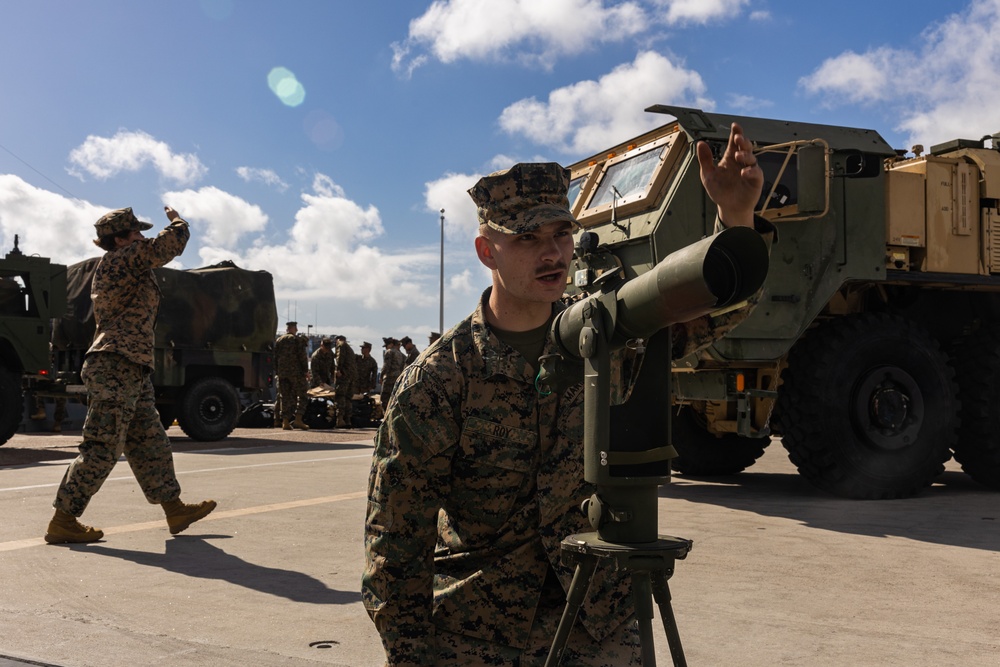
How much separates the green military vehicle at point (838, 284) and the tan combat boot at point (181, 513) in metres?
3.19

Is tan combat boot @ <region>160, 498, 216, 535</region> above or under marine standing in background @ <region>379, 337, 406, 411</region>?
under

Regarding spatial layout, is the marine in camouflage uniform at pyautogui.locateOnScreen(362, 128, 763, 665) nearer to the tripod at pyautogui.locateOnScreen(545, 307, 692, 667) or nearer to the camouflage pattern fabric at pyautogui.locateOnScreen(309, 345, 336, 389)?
the tripod at pyautogui.locateOnScreen(545, 307, 692, 667)

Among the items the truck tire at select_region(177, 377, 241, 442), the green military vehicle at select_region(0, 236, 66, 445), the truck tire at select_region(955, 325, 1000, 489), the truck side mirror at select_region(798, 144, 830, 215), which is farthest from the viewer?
the truck tire at select_region(177, 377, 241, 442)

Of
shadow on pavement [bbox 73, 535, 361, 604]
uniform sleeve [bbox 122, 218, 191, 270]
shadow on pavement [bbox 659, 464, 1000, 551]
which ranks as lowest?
shadow on pavement [bbox 73, 535, 361, 604]

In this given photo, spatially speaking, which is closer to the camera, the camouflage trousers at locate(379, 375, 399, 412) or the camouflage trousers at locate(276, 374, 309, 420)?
the camouflage trousers at locate(276, 374, 309, 420)

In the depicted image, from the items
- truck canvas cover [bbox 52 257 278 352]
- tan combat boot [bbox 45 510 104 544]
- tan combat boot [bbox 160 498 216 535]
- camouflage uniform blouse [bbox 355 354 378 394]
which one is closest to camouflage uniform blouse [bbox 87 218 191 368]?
tan combat boot [bbox 160 498 216 535]

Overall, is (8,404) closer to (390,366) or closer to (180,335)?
(180,335)

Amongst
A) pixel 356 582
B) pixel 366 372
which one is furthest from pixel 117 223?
pixel 366 372

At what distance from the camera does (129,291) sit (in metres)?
5.73

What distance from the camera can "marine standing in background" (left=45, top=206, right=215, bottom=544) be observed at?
5484 millimetres

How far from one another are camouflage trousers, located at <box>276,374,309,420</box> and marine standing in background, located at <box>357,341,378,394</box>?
1.21m

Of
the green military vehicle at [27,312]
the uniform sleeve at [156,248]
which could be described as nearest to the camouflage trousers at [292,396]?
the green military vehicle at [27,312]

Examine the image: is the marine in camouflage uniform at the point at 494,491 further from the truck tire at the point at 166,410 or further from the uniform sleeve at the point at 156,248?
the truck tire at the point at 166,410

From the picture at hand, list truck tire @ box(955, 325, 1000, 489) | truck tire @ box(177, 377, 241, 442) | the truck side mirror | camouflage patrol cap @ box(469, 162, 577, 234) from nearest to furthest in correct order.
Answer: camouflage patrol cap @ box(469, 162, 577, 234), the truck side mirror, truck tire @ box(955, 325, 1000, 489), truck tire @ box(177, 377, 241, 442)
